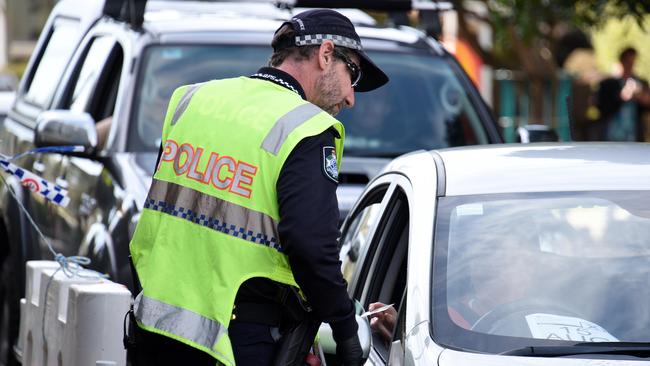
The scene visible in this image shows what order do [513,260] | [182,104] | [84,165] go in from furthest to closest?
[84,165], [513,260], [182,104]

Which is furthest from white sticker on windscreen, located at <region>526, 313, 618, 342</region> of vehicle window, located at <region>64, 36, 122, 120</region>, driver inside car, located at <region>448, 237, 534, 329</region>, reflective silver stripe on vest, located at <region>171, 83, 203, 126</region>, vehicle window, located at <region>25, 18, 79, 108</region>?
vehicle window, located at <region>25, 18, 79, 108</region>

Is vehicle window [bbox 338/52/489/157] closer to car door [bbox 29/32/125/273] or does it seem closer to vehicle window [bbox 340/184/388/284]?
car door [bbox 29/32/125/273]

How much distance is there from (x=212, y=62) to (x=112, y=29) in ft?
2.80

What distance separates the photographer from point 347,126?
7.66m

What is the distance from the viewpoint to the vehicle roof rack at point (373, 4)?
8.37 m

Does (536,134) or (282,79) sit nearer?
(282,79)

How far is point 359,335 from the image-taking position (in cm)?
414

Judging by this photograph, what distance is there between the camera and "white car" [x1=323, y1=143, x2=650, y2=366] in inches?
160

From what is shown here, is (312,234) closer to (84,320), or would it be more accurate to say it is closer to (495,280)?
(495,280)

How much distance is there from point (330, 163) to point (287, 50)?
1.42ft

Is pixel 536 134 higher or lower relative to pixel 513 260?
lower

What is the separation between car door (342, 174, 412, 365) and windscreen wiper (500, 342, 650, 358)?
56cm

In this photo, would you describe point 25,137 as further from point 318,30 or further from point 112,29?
point 318,30

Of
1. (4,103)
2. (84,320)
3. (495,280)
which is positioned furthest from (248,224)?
(4,103)
